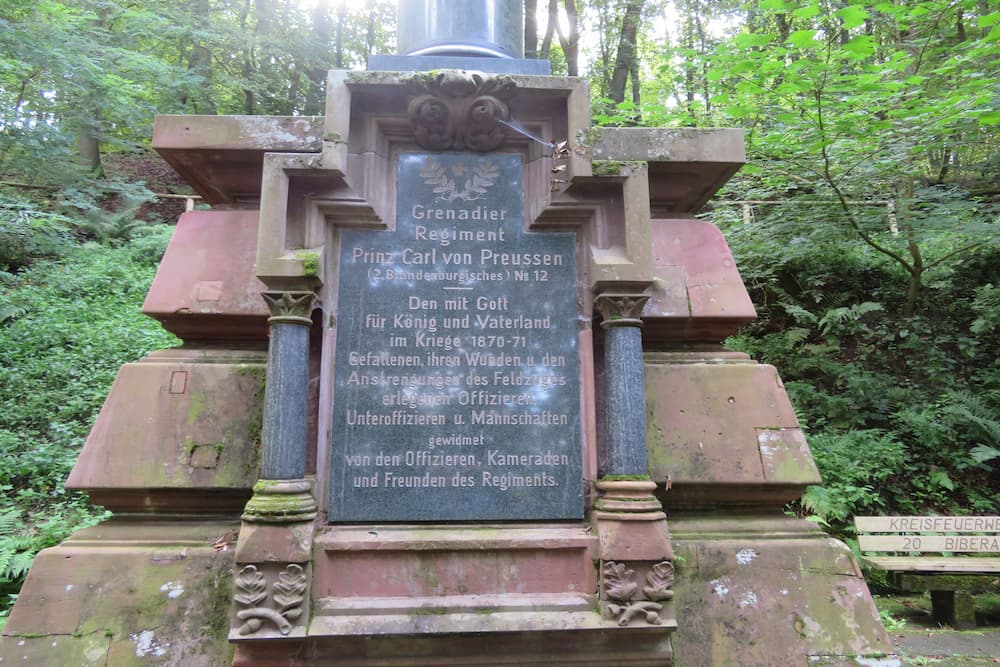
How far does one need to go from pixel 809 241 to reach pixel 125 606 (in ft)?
28.7

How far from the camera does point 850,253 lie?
10.2 meters

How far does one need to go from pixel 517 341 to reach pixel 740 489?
148cm

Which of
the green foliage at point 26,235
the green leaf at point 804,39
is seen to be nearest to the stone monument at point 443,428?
the green leaf at point 804,39

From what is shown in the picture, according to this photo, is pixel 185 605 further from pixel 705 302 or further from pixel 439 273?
pixel 705 302

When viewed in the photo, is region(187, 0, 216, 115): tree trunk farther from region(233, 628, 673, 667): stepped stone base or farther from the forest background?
region(233, 628, 673, 667): stepped stone base

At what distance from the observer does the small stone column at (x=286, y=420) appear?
2855 mm

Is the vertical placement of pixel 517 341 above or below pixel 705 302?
below

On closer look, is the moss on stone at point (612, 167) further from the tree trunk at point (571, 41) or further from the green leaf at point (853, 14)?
the tree trunk at point (571, 41)

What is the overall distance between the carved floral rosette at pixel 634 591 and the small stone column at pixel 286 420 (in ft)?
4.74

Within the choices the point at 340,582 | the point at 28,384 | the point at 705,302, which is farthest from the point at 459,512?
the point at 28,384

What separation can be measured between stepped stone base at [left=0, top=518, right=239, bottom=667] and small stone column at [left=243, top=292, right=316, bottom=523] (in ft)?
1.60

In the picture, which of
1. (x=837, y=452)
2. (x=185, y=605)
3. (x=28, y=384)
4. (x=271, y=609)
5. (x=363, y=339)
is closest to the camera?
(x=271, y=609)

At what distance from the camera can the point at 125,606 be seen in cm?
293

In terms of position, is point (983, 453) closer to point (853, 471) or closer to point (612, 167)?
point (853, 471)
